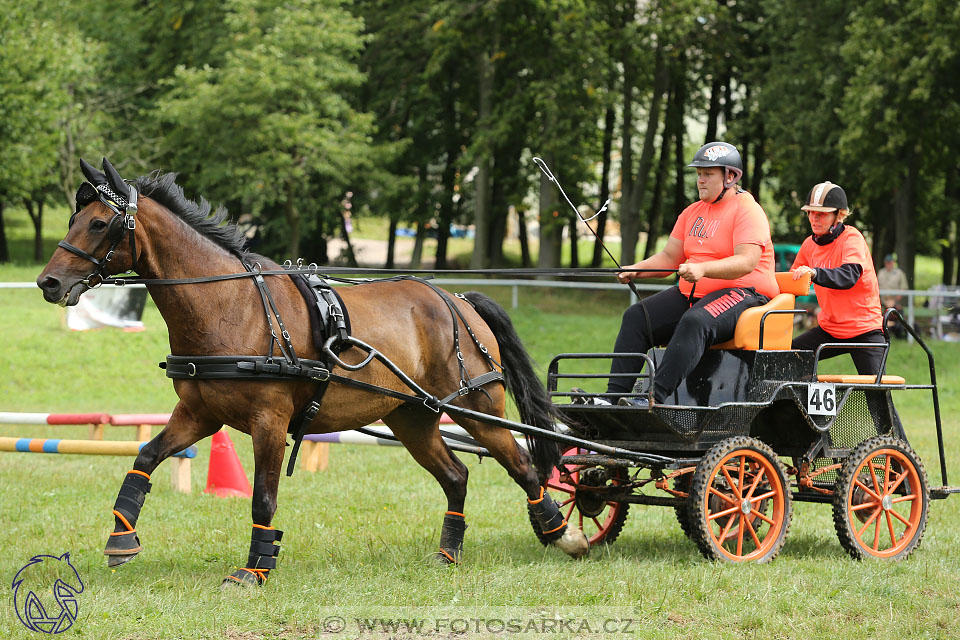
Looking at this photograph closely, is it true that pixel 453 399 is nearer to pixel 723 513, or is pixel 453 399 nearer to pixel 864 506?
pixel 723 513

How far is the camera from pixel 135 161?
29.0m

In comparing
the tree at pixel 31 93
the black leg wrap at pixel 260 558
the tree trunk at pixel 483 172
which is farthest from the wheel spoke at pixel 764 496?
the tree at pixel 31 93

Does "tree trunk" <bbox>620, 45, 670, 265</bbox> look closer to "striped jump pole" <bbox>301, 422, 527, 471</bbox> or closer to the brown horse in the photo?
"striped jump pole" <bbox>301, 422, 527, 471</bbox>

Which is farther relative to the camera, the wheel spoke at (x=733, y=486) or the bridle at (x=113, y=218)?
the wheel spoke at (x=733, y=486)

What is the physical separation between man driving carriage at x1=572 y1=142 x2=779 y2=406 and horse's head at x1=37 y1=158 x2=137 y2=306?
283cm

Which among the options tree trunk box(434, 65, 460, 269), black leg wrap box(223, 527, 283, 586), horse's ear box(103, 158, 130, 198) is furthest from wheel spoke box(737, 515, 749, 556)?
tree trunk box(434, 65, 460, 269)

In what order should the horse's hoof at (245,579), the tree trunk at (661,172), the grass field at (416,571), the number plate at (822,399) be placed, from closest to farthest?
the grass field at (416,571) → the horse's hoof at (245,579) → the number plate at (822,399) → the tree trunk at (661,172)

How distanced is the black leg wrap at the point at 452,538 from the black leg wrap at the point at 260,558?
120 centimetres

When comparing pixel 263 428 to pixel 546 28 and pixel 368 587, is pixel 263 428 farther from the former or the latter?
pixel 546 28

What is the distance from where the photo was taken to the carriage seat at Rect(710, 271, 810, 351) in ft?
21.1

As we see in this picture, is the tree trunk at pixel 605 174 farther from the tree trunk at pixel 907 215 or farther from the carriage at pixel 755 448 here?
the carriage at pixel 755 448

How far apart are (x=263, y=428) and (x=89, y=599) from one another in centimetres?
114

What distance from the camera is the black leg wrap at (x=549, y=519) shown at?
6.55m

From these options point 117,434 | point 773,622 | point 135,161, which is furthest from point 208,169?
point 773,622
